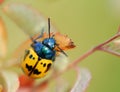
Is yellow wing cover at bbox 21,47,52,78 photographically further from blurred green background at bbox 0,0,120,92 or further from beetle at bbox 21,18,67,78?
blurred green background at bbox 0,0,120,92

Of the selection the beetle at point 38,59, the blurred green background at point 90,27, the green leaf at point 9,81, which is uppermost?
the green leaf at point 9,81

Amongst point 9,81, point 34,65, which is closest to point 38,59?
point 34,65

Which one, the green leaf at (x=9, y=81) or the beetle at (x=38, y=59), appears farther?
the beetle at (x=38, y=59)

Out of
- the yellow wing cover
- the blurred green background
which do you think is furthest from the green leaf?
the blurred green background

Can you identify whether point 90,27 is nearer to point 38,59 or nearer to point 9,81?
point 38,59

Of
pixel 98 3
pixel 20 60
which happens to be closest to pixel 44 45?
pixel 20 60

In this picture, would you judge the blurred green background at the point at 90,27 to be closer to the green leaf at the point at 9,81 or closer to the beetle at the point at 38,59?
the beetle at the point at 38,59

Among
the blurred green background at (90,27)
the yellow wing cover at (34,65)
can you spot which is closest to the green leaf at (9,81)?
the yellow wing cover at (34,65)

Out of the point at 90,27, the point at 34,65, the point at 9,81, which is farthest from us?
the point at 90,27
